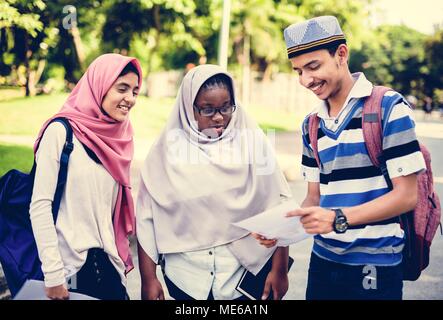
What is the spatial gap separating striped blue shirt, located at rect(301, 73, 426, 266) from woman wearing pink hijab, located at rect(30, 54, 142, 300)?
2.83ft

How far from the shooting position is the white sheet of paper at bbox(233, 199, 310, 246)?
169cm

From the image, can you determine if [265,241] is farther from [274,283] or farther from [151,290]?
[151,290]

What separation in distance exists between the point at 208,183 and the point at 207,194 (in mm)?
44

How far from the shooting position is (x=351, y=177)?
1.79 m

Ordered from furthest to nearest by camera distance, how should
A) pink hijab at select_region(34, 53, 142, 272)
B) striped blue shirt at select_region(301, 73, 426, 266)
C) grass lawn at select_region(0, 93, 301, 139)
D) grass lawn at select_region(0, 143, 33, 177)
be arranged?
grass lawn at select_region(0, 93, 301, 139) < grass lawn at select_region(0, 143, 33, 177) < pink hijab at select_region(34, 53, 142, 272) < striped blue shirt at select_region(301, 73, 426, 266)

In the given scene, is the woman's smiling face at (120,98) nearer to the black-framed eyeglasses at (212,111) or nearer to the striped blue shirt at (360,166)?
the black-framed eyeglasses at (212,111)

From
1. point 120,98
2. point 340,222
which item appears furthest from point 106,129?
point 340,222

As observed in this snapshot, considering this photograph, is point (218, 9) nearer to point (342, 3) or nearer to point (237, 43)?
point (342, 3)

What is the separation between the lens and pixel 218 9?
11.3 meters

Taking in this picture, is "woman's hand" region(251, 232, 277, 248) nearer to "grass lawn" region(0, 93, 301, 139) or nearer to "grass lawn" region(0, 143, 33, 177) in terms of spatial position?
"grass lawn" region(0, 93, 301, 139)

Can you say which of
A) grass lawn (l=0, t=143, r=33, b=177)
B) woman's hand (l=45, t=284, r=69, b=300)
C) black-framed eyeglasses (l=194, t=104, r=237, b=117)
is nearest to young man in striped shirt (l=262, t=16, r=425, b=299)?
black-framed eyeglasses (l=194, t=104, r=237, b=117)

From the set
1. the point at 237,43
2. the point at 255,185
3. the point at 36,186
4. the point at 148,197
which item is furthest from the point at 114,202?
the point at 237,43

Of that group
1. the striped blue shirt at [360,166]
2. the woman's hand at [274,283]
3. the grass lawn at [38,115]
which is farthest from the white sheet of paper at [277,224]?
the grass lawn at [38,115]

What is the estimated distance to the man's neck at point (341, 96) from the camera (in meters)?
1.88
